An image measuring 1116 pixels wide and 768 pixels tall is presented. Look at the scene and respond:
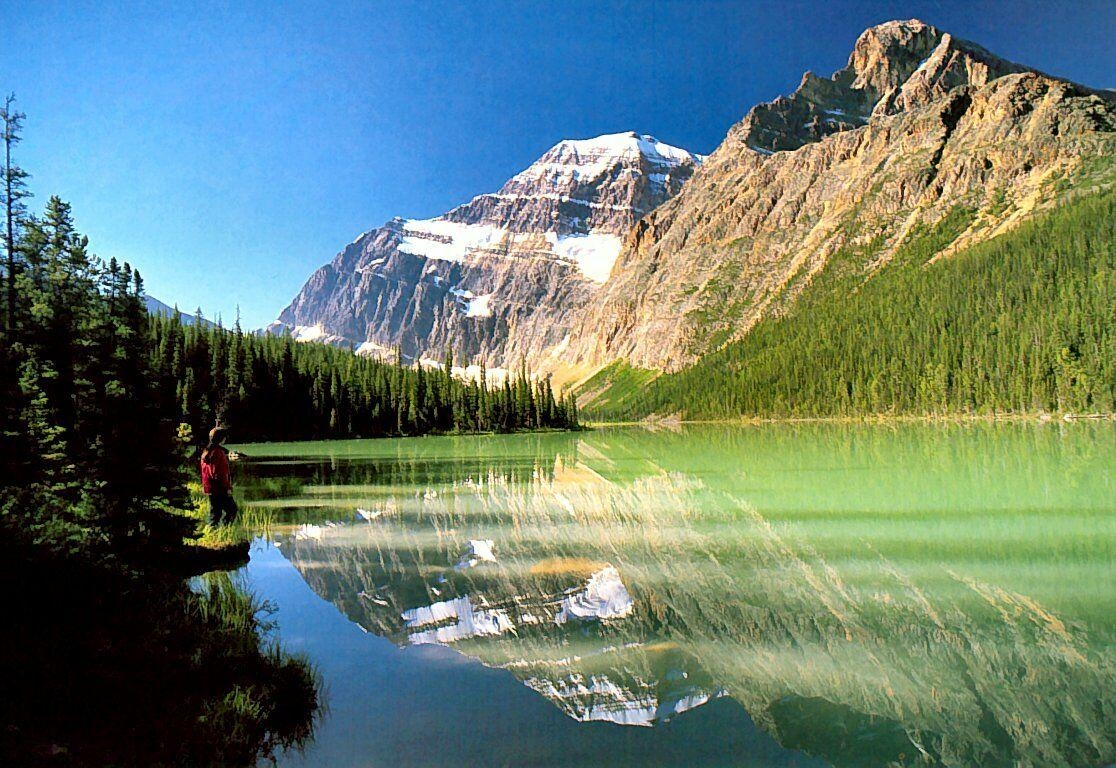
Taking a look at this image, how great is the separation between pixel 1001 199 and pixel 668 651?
19322 cm

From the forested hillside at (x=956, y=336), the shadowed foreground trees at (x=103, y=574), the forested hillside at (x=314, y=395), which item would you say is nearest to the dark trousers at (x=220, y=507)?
the shadowed foreground trees at (x=103, y=574)

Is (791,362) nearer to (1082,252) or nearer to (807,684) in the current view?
(1082,252)

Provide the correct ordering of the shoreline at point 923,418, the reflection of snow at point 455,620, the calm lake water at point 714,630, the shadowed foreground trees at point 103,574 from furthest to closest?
the shoreline at point 923,418 → the reflection of snow at point 455,620 → the calm lake water at point 714,630 → the shadowed foreground trees at point 103,574

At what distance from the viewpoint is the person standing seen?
1628 cm

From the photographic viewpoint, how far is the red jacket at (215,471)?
1637 centimetres

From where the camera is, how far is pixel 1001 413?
332 feet

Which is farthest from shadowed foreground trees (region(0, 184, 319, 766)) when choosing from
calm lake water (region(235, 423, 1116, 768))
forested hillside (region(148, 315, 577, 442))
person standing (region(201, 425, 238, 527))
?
forested hillside (region(148, 315, 577, 442))

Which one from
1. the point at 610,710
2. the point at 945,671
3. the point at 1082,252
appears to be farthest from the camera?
the point at 1082,252

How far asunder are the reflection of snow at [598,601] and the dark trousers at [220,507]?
10136 mm

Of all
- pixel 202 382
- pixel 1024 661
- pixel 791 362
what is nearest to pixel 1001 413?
pixel 791 362

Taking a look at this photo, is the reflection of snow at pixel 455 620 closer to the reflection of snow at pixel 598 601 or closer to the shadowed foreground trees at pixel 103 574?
the reflection of snow at pixel 598 601

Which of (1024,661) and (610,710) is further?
(1024,661)

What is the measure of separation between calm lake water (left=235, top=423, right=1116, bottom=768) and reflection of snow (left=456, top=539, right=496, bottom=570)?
120mm

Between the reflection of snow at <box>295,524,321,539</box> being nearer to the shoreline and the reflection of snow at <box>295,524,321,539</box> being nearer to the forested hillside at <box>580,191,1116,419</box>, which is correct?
the shoreline
